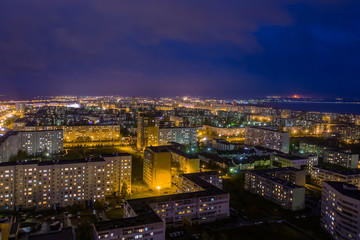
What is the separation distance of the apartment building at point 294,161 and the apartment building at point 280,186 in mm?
2246

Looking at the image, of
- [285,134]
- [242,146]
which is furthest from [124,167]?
[285,134]

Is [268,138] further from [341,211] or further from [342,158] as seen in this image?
[341,211]

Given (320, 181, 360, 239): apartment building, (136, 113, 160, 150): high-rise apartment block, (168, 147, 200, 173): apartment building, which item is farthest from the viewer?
(136, 113, 160, 150): high-rise apartment block

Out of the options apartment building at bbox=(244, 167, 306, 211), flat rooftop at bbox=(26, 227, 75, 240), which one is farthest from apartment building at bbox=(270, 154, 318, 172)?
flat rooftop at bbox=(26, 227, 75, 240)

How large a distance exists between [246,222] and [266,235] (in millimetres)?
821

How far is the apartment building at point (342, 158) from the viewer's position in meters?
14.1

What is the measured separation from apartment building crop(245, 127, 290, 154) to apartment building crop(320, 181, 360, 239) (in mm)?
10521

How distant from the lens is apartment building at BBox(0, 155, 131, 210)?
27.6ft

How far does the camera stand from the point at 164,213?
24.5 ft


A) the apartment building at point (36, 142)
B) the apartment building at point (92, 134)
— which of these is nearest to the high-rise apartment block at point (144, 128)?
the apartment building at point (92, 134)

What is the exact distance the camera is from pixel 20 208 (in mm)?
8469

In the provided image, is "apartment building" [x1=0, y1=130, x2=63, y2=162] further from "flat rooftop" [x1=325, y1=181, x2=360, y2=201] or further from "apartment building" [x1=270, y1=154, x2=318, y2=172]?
"flat rooftop" [x1=325, y1=181, x2=360, y2=201]

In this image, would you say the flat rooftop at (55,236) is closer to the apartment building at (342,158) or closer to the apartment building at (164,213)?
the apartment building at (164,213)

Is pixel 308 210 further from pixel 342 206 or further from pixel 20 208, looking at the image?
pixel 20 208
